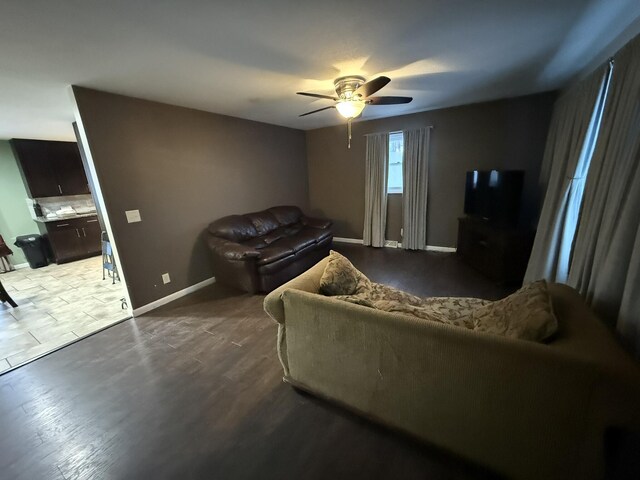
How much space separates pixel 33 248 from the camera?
4785 millimetres

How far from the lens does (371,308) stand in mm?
1339

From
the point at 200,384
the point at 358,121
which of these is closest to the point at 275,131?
the point at 358,121

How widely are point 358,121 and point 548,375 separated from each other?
4.73 m

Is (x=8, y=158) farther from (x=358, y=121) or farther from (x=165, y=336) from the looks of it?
(x=358, y=121)

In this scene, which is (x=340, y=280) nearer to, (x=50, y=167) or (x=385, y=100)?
(x=385, y=100)

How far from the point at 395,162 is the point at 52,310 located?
558cm

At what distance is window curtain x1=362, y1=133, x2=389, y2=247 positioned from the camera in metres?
4.59

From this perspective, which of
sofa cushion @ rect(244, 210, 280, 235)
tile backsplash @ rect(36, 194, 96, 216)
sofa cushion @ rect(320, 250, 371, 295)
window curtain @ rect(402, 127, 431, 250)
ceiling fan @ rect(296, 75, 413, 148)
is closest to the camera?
sofa cushion @ rect(320, 250, 371, 295)

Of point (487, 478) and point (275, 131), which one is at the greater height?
point (275, 131)

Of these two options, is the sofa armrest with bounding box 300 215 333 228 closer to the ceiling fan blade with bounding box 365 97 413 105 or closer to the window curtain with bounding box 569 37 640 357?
the ceiling fan blade with bounding box 365 97 413 105

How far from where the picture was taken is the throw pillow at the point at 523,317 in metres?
1.04

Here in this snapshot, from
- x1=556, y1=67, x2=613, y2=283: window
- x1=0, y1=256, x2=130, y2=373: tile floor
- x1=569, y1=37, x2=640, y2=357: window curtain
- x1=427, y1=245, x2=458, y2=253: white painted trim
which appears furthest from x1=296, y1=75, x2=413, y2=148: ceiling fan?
x1=0, y1=256, x2=130, y2=373: tile floor

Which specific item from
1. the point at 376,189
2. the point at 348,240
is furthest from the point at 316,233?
the point at 376,189

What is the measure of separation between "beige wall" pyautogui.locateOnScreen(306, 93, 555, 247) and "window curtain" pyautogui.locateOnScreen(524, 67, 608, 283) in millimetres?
834
